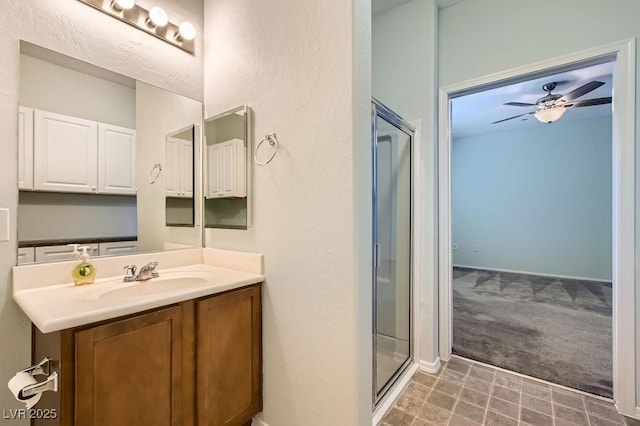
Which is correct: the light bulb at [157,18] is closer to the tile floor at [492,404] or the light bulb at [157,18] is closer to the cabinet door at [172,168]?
the cabinet door at [172,168]

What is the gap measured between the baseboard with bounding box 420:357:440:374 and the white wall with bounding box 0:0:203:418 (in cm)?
231

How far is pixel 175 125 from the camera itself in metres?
1.75

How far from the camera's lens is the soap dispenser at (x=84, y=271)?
1272 millimetres

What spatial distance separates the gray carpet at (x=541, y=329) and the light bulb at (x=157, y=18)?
322 cm

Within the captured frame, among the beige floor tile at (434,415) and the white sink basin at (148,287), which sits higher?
the white sink basin at (148,287)

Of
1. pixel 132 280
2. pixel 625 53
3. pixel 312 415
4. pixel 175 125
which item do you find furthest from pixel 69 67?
pixel 625 53

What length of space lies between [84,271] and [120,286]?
0.54ft

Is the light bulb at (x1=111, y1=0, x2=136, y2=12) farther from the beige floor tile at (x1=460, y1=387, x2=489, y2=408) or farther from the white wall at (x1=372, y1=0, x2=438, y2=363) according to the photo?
the beige floor tile at (x1=460, y1=387, x2=489, y2=408)

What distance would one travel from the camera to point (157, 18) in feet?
5.18

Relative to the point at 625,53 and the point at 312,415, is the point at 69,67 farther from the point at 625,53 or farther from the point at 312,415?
the point at 625,53

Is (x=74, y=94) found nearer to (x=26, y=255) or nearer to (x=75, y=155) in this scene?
(x=75, y=155)

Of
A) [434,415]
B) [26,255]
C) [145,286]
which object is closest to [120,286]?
[145,286]

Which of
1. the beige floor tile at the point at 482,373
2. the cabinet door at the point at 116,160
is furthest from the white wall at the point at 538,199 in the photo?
the cabinet door at the point at 116,160

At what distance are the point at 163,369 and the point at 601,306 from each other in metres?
4.87
